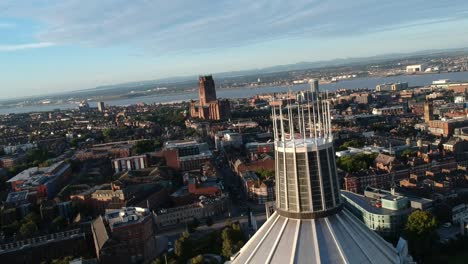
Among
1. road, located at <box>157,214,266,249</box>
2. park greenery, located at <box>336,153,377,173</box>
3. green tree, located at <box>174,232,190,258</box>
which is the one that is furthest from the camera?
park greenery, located at <box>336,153,377,173</box>

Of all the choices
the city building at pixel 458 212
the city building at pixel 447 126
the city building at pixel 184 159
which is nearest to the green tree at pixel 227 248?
the city building at pixel 458 212

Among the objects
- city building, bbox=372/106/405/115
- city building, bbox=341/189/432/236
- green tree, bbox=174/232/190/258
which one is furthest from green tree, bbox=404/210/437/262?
city building, bbox=372/106/405/115

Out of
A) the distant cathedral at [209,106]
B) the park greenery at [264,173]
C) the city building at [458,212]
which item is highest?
the distant cathedral at [209,106]

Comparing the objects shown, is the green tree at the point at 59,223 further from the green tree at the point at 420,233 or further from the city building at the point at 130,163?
the green tree at the point at 420,233

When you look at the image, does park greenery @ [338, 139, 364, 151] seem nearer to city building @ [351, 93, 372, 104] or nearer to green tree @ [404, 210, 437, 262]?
green tree @ [404, 210, 437, 262]

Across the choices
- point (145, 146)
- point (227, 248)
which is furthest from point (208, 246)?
point (145, 146)

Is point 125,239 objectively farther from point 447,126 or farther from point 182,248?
point 447,126

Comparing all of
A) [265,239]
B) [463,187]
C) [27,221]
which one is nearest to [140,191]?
[27,221]

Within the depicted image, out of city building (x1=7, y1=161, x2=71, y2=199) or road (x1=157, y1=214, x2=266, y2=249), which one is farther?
city building (x1=7, y1=161, x2=71, y2=199)
